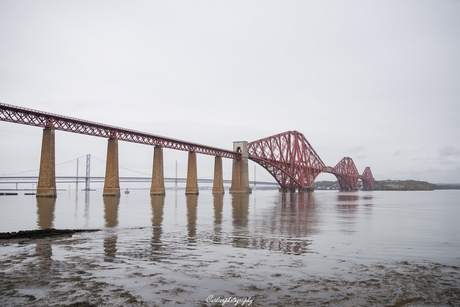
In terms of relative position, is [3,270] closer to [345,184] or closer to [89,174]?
[89,174]

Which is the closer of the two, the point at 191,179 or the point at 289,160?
the point at 191,179

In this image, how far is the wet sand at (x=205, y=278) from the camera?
566 cm

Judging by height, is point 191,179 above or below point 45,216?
above

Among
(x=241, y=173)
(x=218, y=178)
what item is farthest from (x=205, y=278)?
(x=241, y=173)

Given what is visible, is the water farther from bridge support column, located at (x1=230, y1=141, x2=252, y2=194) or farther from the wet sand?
bridge support column, located at (x1=230, y1=141, x2=252, y2=194)

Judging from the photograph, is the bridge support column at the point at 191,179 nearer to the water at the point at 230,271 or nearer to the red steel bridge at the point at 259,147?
the red steel bridge at the point at 259,147

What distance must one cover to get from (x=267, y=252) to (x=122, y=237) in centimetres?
562

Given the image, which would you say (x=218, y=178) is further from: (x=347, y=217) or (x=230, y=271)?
(x=230, y=271)

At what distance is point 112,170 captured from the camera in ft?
190

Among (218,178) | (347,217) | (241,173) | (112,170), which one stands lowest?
(347,217)

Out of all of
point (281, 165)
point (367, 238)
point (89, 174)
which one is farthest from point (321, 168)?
point (367, 238)

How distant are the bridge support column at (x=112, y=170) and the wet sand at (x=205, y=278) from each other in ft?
162

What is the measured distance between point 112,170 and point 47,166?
11172mm

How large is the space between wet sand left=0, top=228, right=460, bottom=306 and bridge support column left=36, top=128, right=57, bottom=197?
138 ft
